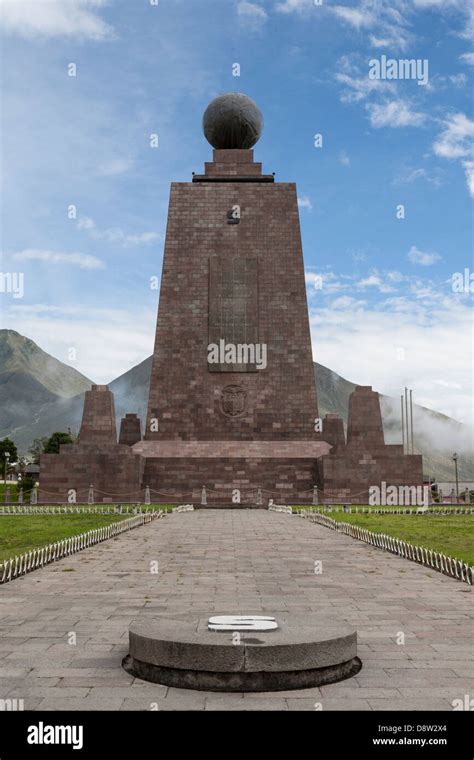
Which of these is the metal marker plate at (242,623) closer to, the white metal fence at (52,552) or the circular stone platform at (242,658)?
the circular stone platform at (242,658)

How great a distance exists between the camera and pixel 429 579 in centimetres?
1023

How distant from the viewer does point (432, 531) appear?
1756cm

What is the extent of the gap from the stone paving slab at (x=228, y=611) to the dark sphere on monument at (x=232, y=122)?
95.9 ft

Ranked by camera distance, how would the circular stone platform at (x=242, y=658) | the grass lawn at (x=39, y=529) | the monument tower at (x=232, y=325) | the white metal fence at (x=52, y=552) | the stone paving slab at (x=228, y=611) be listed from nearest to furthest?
the stone paving slab at (x=228, y=611) → the circular stone platform at (x=242, y=658) → the white metal fence at (x=52, y=552) → the grass lawn at (x=39, y=529) → the monument tower at (x=232, y=325)

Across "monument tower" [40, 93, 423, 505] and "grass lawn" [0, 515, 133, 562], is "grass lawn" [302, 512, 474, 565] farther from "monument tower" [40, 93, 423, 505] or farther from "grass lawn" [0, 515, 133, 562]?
"monument tower" [40, 93, 423, 505]

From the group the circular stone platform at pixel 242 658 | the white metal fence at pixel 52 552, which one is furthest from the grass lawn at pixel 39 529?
the circular stone platform at pixel 242 658

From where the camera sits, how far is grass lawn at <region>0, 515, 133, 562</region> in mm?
13305

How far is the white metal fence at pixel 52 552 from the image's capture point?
33.7 feet

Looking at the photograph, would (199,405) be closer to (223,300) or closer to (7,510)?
(223,300)

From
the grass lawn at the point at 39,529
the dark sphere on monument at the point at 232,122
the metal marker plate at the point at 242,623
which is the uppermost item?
the dark sphere on monument at the point at 232,122

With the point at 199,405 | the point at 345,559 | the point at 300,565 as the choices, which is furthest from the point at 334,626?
the point at 199,405

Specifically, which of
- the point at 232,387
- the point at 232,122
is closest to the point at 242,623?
the point at 232,387

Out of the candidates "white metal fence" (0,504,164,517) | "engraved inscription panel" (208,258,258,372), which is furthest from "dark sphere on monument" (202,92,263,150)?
"white metal fence" (0,504,164,517)

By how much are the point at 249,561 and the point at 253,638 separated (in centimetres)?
687
